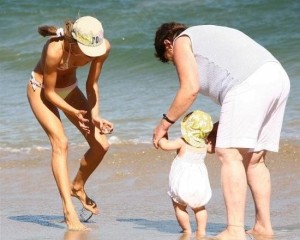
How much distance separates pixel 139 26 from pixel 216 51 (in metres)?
11.4

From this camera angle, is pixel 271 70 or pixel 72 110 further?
pixel 72 110

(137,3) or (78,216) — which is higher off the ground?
(78,216)

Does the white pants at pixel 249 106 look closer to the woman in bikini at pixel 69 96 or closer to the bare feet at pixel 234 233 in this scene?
the bare feet at pixel 234 233

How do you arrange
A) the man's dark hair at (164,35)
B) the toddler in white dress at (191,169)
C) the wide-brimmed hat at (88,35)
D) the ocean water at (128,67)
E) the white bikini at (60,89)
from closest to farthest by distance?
the man's dark hair at (164,35) < the toddler in white dress at (191,169) < the wide-brimmed hat at (88,35) < the white bikini at (60,89) < the ocean water at (128,67)

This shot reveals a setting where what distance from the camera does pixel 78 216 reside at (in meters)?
7.31

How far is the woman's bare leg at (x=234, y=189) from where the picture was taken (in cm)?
598

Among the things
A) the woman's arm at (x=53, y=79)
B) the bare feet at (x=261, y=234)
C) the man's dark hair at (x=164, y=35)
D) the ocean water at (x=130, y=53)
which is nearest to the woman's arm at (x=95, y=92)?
the woman's arm at (x=53, y=79)

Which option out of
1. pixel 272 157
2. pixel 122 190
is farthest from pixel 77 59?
pixel 272 157

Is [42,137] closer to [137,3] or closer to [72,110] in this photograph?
[72,110]

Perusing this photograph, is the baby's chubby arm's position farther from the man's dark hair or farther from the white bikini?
the white bikini

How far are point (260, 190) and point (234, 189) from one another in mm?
454

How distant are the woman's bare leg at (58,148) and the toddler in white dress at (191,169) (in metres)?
0.81

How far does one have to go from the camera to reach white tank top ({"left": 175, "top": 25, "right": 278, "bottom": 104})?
595 cm

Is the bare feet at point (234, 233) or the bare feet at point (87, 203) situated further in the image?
the bare feet at point (87, 203)
